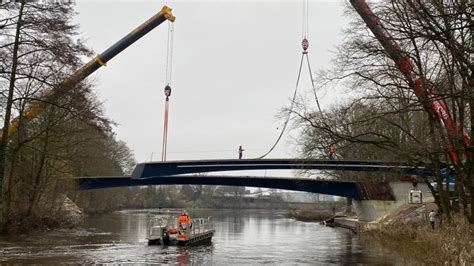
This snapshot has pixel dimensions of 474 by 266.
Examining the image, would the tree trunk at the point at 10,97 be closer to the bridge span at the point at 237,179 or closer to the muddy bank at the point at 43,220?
the muddy bank at the point at 43,220

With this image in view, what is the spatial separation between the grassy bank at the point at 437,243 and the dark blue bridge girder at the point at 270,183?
23474 millimetres

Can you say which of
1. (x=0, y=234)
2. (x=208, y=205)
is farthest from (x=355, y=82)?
(x=208, y=205)

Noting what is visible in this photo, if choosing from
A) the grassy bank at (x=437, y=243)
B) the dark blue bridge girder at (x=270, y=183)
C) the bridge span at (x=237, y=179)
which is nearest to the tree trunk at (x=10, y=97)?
the grassy bank at (x=437, y=243)

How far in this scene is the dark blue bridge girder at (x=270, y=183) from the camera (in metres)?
50.6

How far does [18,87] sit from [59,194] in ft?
50.6

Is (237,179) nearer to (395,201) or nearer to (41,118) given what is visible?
(395,201)

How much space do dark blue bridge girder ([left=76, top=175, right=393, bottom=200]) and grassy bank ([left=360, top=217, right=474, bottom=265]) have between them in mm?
23474

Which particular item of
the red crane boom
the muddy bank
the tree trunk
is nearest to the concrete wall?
the red crane boom

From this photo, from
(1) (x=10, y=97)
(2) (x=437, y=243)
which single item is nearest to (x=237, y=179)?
(1) (x=10, y=97)

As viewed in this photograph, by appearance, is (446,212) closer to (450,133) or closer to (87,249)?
(450,133)

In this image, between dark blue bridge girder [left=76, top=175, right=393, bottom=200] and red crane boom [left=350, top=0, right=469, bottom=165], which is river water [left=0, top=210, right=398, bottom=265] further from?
dark blue bridge girder [left=76, top=175, right=393, bottom=200]

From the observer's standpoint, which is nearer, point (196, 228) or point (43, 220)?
point (43, 220)

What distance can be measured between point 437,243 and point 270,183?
124 ft

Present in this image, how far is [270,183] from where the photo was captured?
5453 cm
